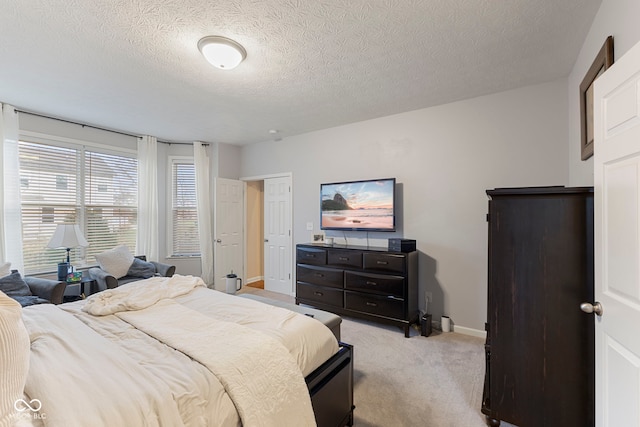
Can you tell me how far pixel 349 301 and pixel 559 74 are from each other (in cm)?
315

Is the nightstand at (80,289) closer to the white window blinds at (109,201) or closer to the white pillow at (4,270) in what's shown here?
the white pillow at (4,270)

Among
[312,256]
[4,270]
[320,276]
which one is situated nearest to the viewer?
[4,270]

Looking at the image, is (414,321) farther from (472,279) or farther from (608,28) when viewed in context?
(608,28)

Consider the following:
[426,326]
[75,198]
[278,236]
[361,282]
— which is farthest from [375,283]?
[75,198]

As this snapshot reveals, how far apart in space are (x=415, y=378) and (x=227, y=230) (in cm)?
385

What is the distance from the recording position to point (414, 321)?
334 centimetres

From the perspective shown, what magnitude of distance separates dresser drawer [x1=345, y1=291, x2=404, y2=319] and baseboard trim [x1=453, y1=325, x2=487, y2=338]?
2.37ft

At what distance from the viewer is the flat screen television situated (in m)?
3.64

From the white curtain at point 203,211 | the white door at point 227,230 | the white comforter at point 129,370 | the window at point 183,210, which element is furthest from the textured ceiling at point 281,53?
the white comforter at point 129,370

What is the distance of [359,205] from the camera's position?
3.88 m

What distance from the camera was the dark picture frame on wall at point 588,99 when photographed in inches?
66.5

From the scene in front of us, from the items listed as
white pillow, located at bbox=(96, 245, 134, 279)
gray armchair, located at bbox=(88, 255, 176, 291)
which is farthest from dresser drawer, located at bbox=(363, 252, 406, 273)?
white pillow, located at bbox=(96, 245, 134, 279)

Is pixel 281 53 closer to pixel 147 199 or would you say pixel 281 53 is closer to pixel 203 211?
pixel 203 211

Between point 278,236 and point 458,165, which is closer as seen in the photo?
point 458,165
